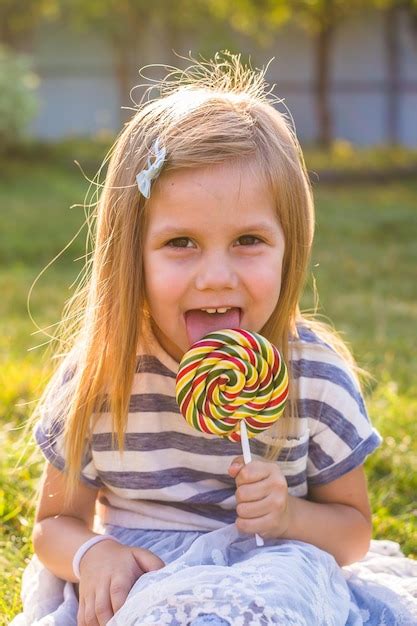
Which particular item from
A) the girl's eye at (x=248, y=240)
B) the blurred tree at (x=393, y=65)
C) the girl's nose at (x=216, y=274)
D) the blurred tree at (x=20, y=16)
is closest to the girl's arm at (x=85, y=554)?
the girl's nose at (x=216, y=274)

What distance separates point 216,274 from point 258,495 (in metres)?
0.46

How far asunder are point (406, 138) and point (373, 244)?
491 inches

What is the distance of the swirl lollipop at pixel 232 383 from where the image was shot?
202cm

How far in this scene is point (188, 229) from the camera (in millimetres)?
2068

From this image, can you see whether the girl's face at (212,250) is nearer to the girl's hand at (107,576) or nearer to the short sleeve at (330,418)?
the short sleeve at (330,418)

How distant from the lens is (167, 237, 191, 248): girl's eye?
6.91 feet

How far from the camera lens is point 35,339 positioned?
16.4ft

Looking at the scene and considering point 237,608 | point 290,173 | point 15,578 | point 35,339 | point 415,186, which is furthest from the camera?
point 415,186

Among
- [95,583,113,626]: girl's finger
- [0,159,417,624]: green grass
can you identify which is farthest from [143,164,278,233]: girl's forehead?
[0,159,417,624]: green grass

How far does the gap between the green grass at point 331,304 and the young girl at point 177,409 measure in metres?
0.39

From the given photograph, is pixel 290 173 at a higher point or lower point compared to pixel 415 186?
higher

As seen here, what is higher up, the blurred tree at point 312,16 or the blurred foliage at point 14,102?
the blurred tree at point 312,16

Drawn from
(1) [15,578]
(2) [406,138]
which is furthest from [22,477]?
(2) [406,138]

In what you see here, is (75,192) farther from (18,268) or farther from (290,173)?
(290,173)
